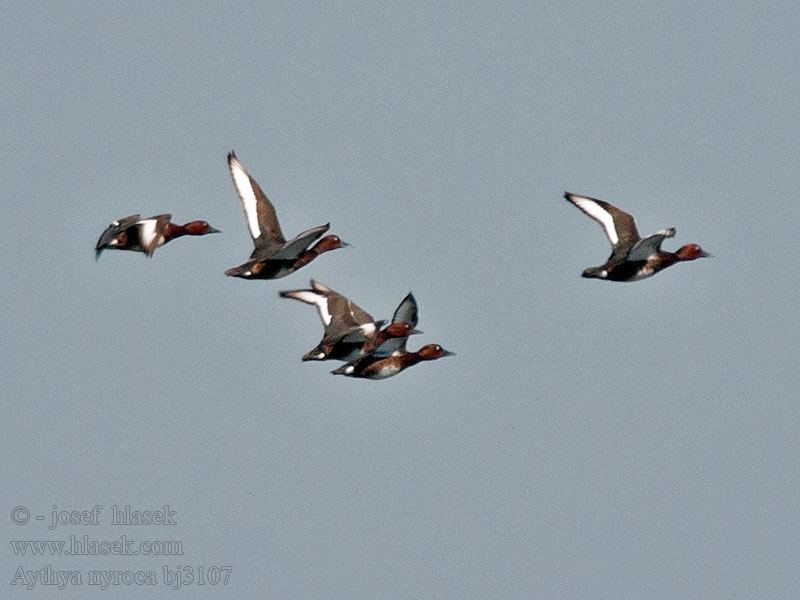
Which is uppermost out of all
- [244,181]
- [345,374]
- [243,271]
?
[244,181]

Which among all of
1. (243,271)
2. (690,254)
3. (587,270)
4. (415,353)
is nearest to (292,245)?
(243,271)

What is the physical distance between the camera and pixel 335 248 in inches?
1013

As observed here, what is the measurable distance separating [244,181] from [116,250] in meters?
2.56

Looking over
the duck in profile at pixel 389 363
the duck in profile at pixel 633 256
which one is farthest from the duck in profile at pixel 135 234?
the duck in profile at pixel 633 256

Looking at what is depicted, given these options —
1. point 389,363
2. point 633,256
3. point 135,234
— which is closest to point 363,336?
point 389,363

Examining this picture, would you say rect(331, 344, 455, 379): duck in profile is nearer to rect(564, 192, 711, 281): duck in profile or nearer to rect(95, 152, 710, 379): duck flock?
rect(95, 152, 710, 379): duck flock

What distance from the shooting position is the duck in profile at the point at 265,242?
24.9 meters

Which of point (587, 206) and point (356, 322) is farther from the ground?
point (587, 206)

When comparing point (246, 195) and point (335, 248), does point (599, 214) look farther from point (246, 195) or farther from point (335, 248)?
point (246, 195)

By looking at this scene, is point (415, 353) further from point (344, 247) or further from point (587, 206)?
point (587, 206)

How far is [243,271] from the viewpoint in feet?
81.7

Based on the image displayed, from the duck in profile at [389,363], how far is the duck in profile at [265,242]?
80.0 inches

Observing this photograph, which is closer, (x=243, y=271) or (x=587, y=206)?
(x=243, y=271)

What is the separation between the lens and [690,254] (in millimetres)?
26172
